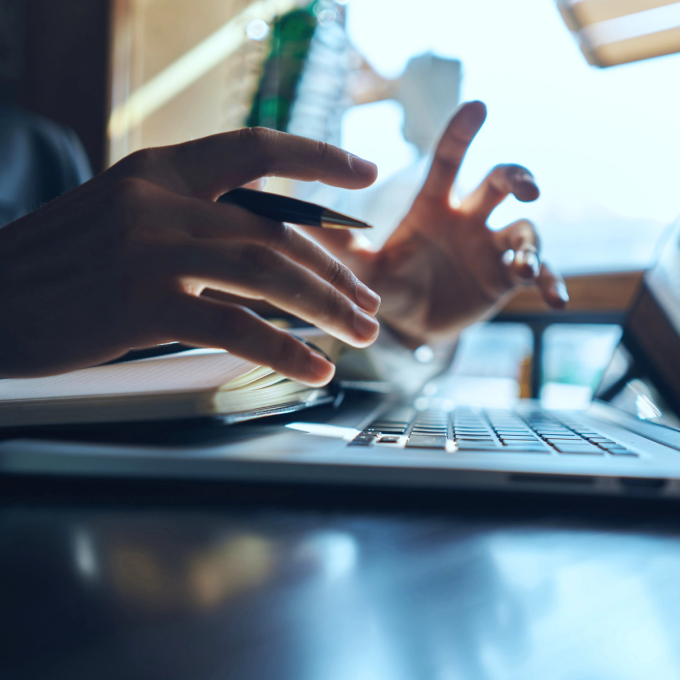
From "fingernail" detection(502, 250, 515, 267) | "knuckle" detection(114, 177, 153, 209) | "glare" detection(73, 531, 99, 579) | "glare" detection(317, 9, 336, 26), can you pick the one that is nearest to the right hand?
"knuckle" detection(114, 177, 153, 209)

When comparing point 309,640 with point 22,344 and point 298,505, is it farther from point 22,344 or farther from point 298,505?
point 22,344

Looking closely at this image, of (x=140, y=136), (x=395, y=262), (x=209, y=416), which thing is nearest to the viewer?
(x=209, y=416)

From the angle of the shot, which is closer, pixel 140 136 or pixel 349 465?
pixel 349 465

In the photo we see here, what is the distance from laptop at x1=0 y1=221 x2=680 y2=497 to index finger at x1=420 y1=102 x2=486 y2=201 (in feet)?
1.00

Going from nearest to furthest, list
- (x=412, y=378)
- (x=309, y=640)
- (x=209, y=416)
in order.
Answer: (x=309, y=640), (x=209, y=416), (x=412, y=378)

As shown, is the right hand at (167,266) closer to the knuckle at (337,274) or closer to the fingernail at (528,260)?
the knuckle at (337,274)

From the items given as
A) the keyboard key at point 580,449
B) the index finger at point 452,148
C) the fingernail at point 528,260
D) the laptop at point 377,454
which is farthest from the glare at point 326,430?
the index finger at point 452,148

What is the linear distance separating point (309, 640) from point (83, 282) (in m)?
0.21

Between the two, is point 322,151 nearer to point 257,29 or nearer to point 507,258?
point 507,258

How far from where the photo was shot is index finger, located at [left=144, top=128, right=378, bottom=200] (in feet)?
0.82

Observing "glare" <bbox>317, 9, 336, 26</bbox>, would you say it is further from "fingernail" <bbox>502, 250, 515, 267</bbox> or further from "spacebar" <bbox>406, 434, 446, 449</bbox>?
"spacebar" <bbox>406, 434, 446, 449</bbox>

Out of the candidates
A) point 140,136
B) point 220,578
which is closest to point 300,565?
point 220,578

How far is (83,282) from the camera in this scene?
244 millimetres

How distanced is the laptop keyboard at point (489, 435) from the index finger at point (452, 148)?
298 mm
